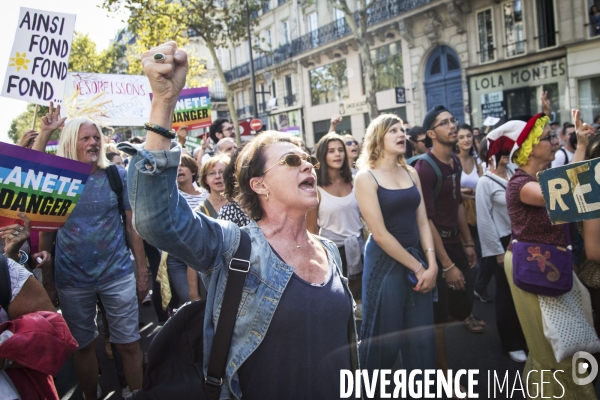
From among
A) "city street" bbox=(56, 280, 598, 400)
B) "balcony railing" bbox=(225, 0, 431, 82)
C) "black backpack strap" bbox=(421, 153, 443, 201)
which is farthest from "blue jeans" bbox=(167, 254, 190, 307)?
"balcony railing" bbox=(225, 0, 431, 82)

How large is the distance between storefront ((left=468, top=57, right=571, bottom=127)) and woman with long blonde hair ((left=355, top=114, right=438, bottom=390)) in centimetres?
1455

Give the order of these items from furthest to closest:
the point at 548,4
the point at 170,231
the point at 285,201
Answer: the point at 548,4
the point at 285,201
the point at 170,231

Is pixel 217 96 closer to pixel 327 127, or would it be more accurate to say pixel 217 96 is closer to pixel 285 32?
pixel 285 32

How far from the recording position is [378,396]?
3.38 meters

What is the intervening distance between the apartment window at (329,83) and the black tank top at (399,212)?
933 inches

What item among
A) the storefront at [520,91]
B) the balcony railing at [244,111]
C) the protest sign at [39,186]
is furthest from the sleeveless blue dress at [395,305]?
the balcony railing at [244,111]

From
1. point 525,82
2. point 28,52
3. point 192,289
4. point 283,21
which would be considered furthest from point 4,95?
point 283,21

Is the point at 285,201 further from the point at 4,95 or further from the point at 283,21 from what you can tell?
the point at 283,21

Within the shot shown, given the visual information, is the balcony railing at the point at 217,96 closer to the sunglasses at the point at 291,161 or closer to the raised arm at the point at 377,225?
the raised arm at the point at 377,225

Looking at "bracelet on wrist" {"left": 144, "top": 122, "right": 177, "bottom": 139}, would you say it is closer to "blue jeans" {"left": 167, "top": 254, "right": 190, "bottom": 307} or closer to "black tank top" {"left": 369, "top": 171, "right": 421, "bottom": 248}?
"black tank top" {"left": 369, "top": 171, "right": 421, "bottom": 248}

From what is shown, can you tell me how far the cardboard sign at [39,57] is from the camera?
4.51 m

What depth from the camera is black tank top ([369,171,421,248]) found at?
3205 millimetres

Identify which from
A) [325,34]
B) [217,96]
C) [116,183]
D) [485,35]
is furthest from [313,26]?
[116,183]

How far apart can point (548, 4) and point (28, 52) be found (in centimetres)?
1716
